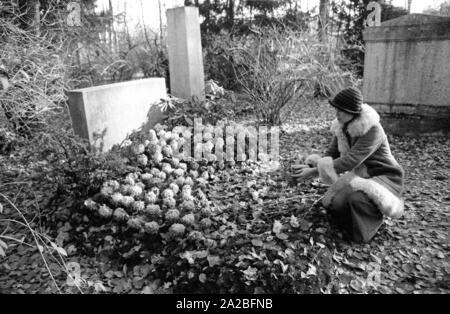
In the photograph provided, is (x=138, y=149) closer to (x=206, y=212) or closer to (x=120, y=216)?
(x=120, y=216)

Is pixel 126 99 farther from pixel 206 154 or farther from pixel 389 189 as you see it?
pixel 389 189

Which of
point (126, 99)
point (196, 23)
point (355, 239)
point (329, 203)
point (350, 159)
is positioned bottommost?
point (355, 239)

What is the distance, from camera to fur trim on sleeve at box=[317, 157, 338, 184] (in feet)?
9.32

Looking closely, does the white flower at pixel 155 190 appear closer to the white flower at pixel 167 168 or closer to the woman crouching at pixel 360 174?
the white flower at pixel 167 168

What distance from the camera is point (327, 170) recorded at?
112 inches

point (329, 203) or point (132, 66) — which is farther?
point (132, 66)

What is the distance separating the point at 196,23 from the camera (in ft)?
19.5

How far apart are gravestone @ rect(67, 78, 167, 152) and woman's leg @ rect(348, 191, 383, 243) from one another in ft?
9.05

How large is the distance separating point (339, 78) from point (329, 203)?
19.9ft

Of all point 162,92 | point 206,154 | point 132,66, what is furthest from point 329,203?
point 132,66

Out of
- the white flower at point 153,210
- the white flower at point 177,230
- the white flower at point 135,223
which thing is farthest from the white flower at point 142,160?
the white flower at point 177,230

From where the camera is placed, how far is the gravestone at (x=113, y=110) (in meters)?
3.94

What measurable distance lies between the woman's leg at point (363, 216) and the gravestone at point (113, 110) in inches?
109

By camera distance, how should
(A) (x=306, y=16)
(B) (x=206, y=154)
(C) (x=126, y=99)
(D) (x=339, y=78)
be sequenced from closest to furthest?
1. (B) (x=206, y=154)
2. (C) (x=126, y=99)
3. (D) (x=339, y=78)
4. (A) (x=306, y=16)
